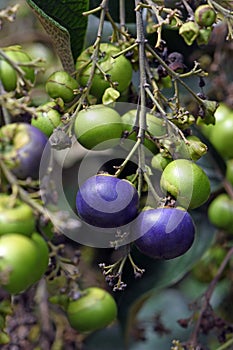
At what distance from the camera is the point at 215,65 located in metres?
1.72

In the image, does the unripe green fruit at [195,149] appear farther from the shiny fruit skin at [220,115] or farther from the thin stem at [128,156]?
the shiny fruit skin at [220,115]

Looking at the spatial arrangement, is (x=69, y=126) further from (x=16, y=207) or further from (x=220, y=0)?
(x=220, y=0)

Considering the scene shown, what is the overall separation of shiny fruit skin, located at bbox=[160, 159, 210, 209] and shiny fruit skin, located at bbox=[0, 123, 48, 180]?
8.4 inches

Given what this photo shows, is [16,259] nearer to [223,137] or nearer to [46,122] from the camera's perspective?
[46,122]

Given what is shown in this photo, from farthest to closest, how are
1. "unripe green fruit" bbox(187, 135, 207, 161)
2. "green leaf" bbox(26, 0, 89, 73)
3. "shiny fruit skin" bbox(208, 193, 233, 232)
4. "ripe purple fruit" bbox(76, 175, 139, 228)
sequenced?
1. "shiny fruit skin" bbox(208, 193, 233, 232)
2. "green leaf" bbox(26, 0, 89, 73)
3. "unripe green fruit" bbox(187, 135, 207, 161)
4. "ripe purple fruit" bbox(76, 175, 139, 228)

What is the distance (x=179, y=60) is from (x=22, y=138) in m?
0.42

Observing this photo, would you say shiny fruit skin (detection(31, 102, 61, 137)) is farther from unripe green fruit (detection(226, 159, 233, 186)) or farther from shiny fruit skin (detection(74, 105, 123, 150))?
unripe green fruit (detection(226, 159, 233, 186))

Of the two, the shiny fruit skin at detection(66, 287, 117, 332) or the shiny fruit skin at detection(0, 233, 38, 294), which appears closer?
the shiny fruit skin at detection(0, 233, 38, 294)

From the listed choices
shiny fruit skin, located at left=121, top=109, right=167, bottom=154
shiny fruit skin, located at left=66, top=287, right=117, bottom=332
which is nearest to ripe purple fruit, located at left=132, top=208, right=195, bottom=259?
shiny fruit skin, located at left=121, top=109, right=167, bottom=154

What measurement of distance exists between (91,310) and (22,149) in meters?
0.43

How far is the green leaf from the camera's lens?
1.24m

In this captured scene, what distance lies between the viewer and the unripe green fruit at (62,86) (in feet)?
3.88

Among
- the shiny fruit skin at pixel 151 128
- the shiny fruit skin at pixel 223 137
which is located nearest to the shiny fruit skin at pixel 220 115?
the shiny fruit skin at pixel 223 137

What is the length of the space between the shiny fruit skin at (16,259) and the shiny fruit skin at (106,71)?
14.4 inches
